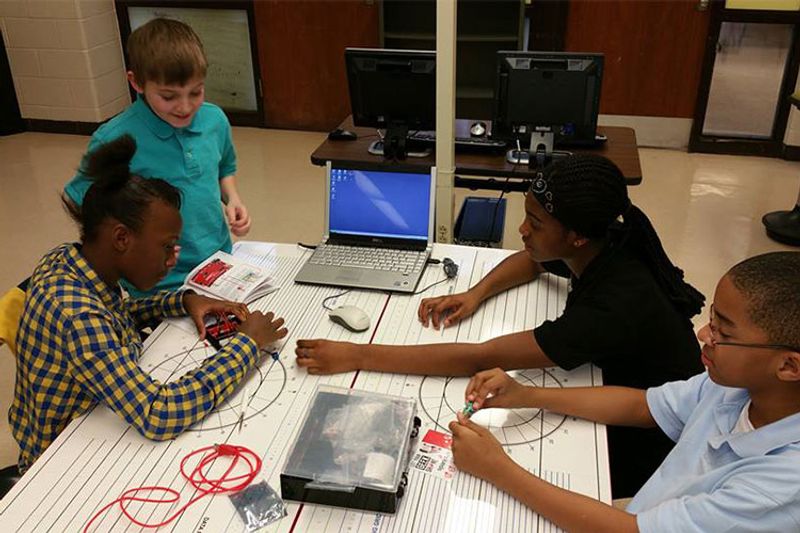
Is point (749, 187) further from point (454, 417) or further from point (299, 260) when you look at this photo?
point (454, 417)

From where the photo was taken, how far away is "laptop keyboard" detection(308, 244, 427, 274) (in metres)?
1.92

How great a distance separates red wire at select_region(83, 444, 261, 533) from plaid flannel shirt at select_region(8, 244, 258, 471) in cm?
10

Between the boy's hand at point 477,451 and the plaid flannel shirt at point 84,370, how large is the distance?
1.61 feet

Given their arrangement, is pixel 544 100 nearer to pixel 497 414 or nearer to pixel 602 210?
pixel 602 210

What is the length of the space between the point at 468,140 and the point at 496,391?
5.76 feet

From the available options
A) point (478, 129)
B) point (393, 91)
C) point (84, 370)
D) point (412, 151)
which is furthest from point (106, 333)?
point (478, 129)

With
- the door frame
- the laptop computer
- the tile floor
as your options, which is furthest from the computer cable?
the door frame

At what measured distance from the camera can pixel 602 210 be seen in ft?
4.86

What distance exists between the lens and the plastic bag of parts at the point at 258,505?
1.16 meters

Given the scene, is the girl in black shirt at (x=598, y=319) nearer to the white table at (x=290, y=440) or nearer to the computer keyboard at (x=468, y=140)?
the white table at (x=290, y=440)

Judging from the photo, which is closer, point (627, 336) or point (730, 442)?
point (730, 442)

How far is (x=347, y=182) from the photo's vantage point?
6.48ft

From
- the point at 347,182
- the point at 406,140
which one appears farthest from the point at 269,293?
the point at 406,140

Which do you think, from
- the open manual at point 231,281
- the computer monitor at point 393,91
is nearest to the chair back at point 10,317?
the open manual at point 231,281
